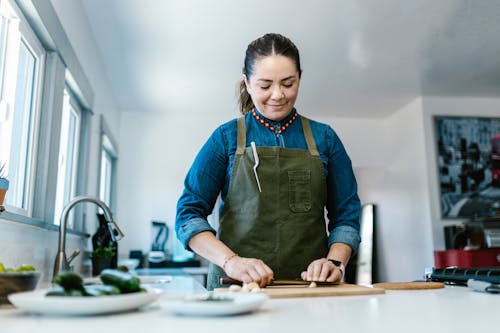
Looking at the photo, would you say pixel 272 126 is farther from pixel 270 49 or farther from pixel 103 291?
pixel 103 291

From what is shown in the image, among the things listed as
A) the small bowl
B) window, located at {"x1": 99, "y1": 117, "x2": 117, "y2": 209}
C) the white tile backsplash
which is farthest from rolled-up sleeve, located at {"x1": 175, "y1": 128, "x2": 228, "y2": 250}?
window, located at {"x1": 99, "y1": 117, "x2": 117, "y2": 209}

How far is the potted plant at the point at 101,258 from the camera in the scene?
2945 mm

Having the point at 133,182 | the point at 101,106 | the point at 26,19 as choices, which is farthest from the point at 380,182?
the point at 26,19

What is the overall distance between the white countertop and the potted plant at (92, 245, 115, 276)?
93.5 inches

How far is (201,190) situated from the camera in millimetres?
1305

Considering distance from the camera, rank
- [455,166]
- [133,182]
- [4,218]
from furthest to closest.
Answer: [133,182]
[455,166]
[4,218]

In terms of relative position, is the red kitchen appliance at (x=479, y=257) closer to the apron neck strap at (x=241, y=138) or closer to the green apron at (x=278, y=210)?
the green apron at (x=278, y=210)

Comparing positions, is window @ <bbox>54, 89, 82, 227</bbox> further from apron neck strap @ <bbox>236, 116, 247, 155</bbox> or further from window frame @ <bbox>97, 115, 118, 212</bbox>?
apron neck strap @ <bbox>236, 116, 247, 155</bbox>

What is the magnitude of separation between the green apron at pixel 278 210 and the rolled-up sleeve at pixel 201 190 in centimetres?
4

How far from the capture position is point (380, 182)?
5.88m

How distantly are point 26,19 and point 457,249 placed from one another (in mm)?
4040

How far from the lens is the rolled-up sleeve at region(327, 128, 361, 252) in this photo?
1302mm

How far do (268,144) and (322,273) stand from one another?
0.46 metres

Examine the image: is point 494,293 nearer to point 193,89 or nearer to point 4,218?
point 4,218
